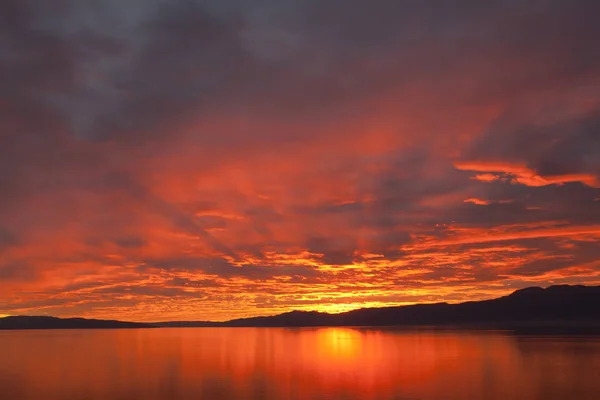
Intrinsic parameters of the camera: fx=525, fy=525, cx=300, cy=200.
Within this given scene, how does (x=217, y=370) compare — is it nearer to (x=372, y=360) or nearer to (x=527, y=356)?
(x=372, y=360)

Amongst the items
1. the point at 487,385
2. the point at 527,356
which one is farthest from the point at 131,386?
the point at 527,356

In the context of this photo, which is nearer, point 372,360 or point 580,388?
point 580,388

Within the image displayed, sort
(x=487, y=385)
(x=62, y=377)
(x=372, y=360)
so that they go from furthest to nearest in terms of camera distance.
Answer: (x=372, y=360) < (x=62, y=377) < (x=487, y=385)

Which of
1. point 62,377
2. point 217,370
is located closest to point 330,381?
point 217,370

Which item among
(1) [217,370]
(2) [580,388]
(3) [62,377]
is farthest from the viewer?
(1) [217,370]

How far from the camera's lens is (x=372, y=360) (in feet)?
229

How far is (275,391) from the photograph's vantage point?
139ft

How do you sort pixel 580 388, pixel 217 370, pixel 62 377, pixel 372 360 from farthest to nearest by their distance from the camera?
pixel 372 360
pixel 217 370
pixel 62 377
pixel 580 388

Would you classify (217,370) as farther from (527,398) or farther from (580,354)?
(580,354)

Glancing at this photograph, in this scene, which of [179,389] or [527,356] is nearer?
[179,389]

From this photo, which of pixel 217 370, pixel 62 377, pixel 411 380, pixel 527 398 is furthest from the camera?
pixel 217 370

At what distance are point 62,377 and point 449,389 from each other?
38.2 metres

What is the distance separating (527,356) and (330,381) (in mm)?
36077

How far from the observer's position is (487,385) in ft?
147
